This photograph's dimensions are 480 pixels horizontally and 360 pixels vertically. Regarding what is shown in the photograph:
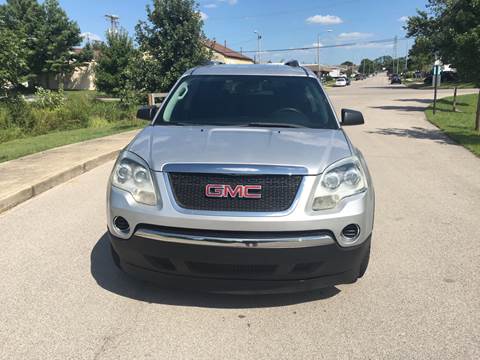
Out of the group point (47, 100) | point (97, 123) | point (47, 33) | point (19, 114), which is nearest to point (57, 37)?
point (47, 33)

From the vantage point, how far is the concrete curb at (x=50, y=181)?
6.16m

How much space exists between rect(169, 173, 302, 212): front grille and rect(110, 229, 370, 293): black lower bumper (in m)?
0.28

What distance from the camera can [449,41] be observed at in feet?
45.7

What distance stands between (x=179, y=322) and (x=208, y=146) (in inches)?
49.4

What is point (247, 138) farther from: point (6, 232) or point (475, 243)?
point (6, 232)

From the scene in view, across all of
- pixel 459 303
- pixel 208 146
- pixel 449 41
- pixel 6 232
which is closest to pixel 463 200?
pixel 459 303

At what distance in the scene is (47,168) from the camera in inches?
320

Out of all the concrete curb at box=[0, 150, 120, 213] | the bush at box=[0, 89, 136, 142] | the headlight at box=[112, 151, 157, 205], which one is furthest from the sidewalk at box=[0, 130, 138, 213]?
the bush at box=[0, 89, 136, 142]

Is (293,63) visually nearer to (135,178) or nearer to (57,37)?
(135,178)

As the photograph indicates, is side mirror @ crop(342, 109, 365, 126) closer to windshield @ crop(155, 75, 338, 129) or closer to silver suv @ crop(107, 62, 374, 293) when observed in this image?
windshield @ crop(155, 75, 338, 129)

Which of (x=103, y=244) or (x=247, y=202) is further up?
(x=247, y=202)

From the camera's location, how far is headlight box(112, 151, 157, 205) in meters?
3.32

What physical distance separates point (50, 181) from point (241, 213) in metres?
5.11

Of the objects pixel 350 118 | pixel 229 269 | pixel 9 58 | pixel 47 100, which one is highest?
pixel 9 58
